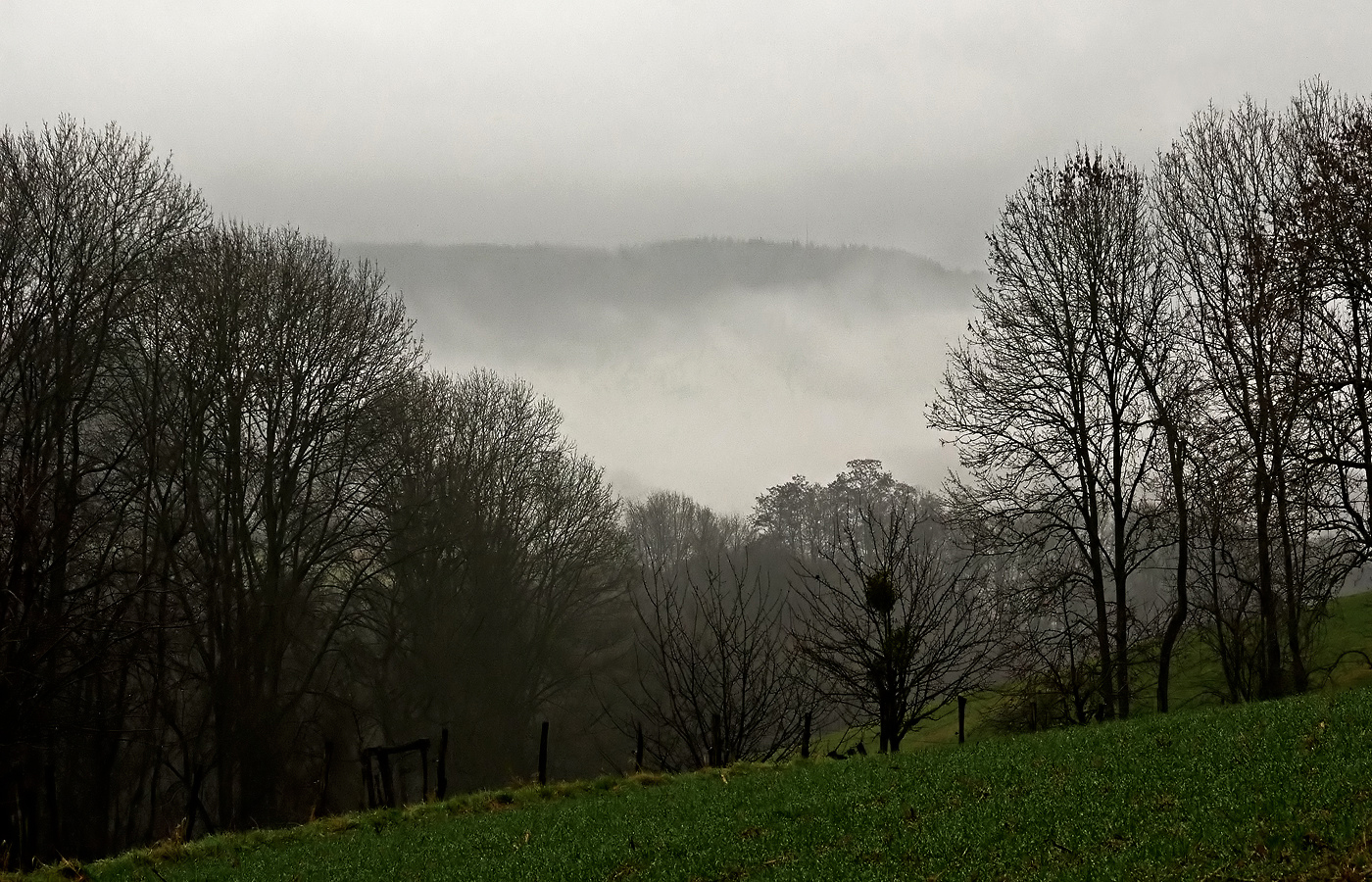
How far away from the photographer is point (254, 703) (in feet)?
100

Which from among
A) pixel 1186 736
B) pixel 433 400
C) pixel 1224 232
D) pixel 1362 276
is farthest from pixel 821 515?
pixel 1186 736

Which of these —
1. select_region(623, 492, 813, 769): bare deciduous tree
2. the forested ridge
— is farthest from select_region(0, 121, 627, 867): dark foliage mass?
select_region(623, 492, 813, 769): bare deciduous tree

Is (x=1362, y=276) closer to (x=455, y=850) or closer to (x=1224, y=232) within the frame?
(x=1224, y=232)

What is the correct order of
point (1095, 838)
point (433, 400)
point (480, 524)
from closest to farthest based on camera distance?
point (1095, 838), point (433, 400), point (480, 524)

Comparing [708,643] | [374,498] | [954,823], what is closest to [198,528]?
[374,498]

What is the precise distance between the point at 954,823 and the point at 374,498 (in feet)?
89.4

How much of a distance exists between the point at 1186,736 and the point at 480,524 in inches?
1350

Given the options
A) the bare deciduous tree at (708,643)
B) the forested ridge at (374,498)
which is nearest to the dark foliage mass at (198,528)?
the forested ridge at (374,498)

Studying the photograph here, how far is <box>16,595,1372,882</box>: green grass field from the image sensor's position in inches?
308

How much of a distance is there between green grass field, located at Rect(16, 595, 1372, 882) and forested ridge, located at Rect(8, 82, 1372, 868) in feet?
20.8

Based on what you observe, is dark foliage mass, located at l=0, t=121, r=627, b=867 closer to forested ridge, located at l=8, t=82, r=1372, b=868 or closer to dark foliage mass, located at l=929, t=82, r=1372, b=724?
forested ridge, located at l=8, t=82, r=1372, b=868

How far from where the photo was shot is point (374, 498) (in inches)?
1324

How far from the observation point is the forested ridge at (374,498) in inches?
887

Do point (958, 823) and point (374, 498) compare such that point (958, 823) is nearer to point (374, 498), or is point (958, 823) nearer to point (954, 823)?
point (954, 823)
